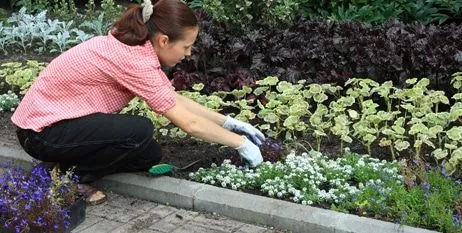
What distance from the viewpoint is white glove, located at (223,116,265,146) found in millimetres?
4605

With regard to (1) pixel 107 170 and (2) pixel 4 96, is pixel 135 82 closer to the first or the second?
(1) pixel 107 170

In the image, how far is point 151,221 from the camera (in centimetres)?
417

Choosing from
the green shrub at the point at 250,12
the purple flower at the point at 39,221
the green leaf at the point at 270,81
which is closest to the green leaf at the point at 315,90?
the green leaf at the point at 270,81

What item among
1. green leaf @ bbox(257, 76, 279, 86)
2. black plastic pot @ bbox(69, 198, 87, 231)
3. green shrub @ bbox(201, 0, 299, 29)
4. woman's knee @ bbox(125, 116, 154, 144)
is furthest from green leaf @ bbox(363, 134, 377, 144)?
green shrub @ bbox(201, 0, 299, 29)

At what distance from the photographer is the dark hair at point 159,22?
4074 mm

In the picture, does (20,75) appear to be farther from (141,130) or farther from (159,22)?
(159,22)

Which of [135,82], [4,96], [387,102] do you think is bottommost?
[4,96]

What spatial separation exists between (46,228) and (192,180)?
989 mm

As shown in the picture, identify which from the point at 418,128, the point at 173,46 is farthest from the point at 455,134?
the point at 173,46

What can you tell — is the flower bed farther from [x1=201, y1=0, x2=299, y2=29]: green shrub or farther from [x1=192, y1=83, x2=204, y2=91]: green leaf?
[x1=201, y1=0, x2=299, y2=29]: green shrub

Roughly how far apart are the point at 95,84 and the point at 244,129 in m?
0.97

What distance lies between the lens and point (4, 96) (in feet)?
20.0

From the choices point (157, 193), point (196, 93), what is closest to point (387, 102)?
point (196, 93)

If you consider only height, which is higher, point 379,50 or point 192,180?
point 379,50
